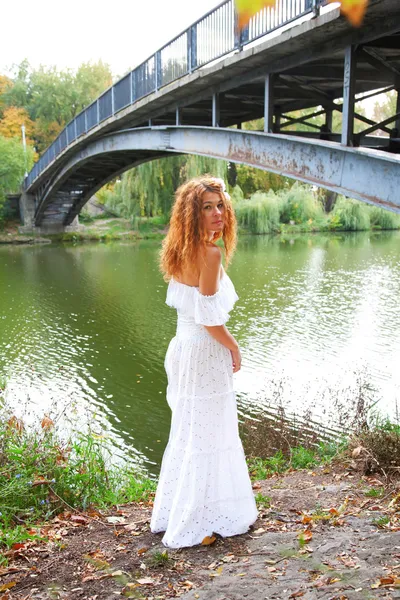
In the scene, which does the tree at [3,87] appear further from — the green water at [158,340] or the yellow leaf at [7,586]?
the yellow leaf at [7,586]

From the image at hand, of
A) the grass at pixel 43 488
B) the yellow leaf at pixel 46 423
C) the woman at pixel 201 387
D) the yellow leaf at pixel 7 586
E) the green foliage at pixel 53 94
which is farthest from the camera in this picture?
the green foliage at pixel 53 94

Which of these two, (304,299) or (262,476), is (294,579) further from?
(304,299)

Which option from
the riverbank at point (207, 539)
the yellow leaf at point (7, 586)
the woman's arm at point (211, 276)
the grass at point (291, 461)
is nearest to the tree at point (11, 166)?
the grass at point (291, 461)

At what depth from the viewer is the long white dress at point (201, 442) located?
286cm

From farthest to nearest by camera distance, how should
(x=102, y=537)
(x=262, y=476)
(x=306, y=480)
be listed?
1. (x=262, y=476)
2. (x=306, y=480)
3. (x=102, y=537)

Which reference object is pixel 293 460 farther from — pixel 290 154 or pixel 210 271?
pixel 290 154

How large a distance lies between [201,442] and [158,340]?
7949 mm

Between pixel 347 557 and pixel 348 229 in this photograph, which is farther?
pixel 348 229

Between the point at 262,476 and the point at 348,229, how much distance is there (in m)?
31.9

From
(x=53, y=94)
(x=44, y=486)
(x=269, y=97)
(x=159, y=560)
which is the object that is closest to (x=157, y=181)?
(x=53, y=94)

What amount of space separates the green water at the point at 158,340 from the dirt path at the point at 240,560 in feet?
6.70

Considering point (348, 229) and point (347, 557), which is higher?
point (348, 229)

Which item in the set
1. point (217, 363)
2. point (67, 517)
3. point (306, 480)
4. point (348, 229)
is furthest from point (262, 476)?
point (348, 229)

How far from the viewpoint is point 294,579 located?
2412 mm
